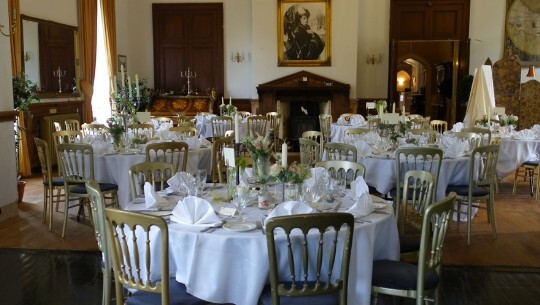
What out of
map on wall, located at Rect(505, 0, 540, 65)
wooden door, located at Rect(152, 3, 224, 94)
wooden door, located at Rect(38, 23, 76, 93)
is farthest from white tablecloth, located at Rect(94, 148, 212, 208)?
map on wall, located at Rect(505, 0, 540, 65)

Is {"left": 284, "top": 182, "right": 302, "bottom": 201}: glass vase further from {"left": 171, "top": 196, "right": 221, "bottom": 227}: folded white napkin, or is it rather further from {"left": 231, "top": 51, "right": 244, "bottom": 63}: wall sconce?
{"left": 231, "top": 51, "right": 244, "bottom": 63}: wall sconce

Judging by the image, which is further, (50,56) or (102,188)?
(50,56)

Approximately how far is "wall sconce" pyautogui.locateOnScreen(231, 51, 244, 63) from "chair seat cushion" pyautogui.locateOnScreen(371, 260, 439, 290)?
10.5 meters

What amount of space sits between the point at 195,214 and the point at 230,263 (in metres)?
0.36

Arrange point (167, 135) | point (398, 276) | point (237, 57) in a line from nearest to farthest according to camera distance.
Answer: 1. point (398, 276)
2. point (167, 135)
3. point (237, 57)

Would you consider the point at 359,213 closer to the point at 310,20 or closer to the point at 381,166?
the point at 381,166

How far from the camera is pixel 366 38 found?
13.0 m

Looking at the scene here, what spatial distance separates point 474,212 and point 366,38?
7.53 m

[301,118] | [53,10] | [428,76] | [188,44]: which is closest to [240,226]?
[53,10]

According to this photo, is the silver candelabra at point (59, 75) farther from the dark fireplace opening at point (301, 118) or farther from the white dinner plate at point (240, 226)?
the white dinner plate at point (240, 226)

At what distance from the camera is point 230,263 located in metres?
2.82

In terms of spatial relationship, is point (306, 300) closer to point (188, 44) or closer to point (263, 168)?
point (263, 168)

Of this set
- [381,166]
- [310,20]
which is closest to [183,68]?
[310,20]

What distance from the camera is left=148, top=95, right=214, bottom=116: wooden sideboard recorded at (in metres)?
12.4
